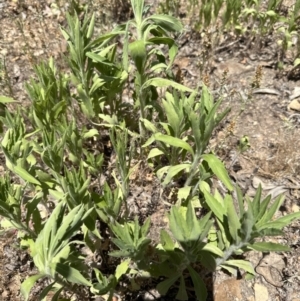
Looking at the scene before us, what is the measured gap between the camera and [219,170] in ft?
5.86

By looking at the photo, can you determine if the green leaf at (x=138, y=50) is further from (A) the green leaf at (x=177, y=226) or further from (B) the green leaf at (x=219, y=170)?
(A) the green leaf at (x=177, y=226)

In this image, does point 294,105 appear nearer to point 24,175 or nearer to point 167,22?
point 167,22

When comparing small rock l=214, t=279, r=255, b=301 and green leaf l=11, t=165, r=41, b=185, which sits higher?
green leaf l=11, t=165, r=41, b=185

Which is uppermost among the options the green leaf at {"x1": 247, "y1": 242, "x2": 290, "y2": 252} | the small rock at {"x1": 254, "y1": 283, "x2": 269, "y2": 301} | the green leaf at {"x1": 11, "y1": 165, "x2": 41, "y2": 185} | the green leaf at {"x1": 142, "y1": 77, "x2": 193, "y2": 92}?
the green leaf at {"x1": 142, "y1": 77, "x2": 193, "y2": 92}

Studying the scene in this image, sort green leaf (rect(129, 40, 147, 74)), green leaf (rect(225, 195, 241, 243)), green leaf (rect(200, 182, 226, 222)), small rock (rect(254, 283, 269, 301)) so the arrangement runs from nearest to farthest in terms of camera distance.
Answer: green leaf (rect(225, 195, 241, 243))
green leaf (rect(200, 182, 226, 222))
green leaf (rect(129, 40, 147, 74))
small rock (rect(254, 283, 269, 301))

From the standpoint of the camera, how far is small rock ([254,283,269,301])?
2.17 m

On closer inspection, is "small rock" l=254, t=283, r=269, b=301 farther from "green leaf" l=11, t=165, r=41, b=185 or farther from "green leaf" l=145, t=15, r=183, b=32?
"green leaf" l=145, t=15, r=183, b=32

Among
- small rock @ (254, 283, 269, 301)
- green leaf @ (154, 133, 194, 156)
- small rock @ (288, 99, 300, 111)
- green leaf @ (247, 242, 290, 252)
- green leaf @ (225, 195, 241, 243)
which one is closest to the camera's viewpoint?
green leaf @ (247, 242, 290, 252)

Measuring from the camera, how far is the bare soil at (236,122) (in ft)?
7.36

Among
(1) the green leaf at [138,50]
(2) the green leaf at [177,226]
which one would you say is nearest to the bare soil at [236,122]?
(1) the green leaf at [138,50]

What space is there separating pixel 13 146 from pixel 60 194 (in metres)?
0.37

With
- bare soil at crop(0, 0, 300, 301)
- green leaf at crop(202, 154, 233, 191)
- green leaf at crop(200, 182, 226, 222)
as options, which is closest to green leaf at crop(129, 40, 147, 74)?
bare soil at crop(0, 0, 300, 301)

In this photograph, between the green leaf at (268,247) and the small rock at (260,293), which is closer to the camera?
the green leaf at (268,247)

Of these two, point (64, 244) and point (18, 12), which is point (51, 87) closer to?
point (64, 244)
